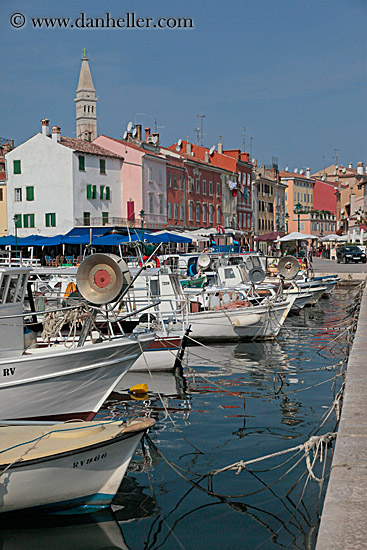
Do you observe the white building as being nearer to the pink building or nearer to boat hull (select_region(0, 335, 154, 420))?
the pink building

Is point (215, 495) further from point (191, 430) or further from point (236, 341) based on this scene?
point (236, 341)

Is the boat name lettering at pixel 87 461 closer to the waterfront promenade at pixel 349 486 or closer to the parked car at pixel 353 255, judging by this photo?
the waterfront promenade at pixel 349 486

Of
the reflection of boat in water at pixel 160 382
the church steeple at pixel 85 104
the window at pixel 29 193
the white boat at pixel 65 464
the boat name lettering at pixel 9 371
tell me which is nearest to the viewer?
the white boat at pixel 65 464

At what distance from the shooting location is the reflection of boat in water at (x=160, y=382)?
48.2ft

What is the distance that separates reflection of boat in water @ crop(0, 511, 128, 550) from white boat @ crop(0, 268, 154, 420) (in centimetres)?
227

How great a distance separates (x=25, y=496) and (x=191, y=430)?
175 inches

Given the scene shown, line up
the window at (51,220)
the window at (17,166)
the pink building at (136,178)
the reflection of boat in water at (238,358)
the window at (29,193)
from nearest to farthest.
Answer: the reflection of boat in water at (238,358)
the window at (51,220)
the window at (29,193)
the window at (17,166)
the pink building at (136,178)

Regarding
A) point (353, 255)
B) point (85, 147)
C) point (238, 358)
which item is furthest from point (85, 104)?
point (238, 358)

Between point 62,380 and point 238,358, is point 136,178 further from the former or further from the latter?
point 62,380

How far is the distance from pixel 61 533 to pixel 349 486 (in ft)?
11.4

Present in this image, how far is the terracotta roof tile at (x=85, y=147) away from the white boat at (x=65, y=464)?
48.4m

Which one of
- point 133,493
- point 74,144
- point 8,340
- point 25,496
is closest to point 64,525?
point 25,496

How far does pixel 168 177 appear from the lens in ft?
221

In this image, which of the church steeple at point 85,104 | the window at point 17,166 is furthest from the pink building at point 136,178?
the church steeple at point 85,104
